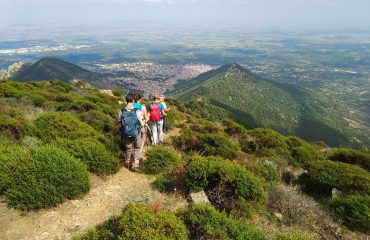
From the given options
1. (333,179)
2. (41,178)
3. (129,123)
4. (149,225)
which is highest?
(129,123)

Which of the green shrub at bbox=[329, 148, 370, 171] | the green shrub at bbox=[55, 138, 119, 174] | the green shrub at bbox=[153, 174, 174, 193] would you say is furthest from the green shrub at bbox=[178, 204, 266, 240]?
the green shrub at bbox=[329, 148, 370, 171]

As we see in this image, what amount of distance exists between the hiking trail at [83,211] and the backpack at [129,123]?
46.3 inches

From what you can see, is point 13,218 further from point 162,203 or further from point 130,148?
point 130,148

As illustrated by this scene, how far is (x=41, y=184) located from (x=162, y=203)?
2.40 m

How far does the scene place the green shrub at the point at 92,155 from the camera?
7.80 m

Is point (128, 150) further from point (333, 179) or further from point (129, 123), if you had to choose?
point (333, 179)

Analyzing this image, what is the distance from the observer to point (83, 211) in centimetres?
604

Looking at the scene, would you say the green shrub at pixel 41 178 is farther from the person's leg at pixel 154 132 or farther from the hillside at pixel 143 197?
the person's leg at pixel 154 132

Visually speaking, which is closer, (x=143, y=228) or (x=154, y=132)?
(x=143, y=228)

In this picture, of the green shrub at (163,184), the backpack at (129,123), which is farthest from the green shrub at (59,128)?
the green shrub at (163,184)

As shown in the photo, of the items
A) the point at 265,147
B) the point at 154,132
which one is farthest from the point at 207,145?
the point at 265,147

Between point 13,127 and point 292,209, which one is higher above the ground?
point 13,127

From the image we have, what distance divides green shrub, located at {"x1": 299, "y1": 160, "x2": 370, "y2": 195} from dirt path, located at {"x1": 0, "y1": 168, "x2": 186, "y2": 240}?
575cm

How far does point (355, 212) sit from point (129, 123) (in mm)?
5933
